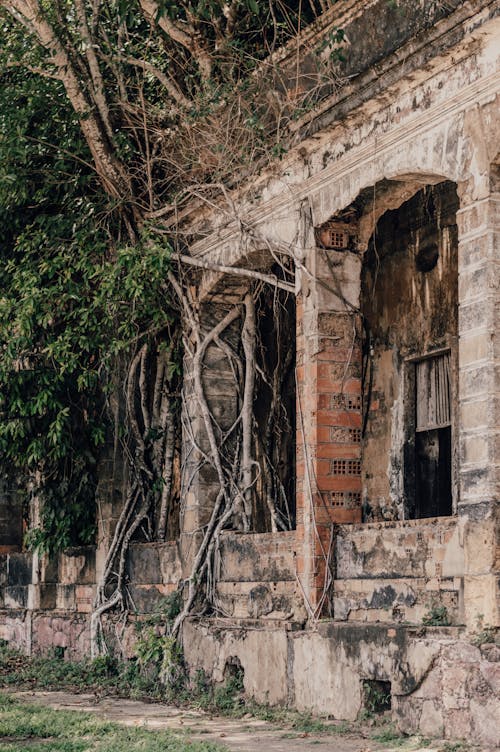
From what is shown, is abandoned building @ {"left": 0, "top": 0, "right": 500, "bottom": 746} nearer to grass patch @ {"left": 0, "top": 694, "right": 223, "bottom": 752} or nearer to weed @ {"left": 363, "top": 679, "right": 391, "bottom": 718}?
weed @ {"left": 363, "top": 679, "right": 391, "bottom": 718}

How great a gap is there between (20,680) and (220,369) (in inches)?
150

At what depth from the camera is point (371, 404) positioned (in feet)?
37.1

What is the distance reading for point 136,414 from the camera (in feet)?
40.8

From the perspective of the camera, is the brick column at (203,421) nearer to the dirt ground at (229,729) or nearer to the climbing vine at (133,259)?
the climbing vine at (133,259)

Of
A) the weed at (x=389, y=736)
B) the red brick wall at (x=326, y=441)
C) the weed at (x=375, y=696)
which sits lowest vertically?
the weed at (x=389, y=736)

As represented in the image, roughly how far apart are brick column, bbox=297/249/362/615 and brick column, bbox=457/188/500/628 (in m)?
1.76

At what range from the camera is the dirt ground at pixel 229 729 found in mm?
7562

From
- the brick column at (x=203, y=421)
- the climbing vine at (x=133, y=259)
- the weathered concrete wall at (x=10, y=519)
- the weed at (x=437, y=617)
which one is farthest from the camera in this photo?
the weathered concrete wall at (x=10, y=519)

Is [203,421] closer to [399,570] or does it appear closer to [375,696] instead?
[399,570]

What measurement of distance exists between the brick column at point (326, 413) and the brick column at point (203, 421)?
1990 millimetres

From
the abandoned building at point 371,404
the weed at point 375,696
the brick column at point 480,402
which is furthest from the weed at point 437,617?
the weed at point 375,696

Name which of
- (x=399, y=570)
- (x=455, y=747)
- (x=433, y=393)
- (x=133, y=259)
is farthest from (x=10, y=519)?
(x=455, y=747)

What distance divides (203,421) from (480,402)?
4.31 m

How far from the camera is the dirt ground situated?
298 inches
